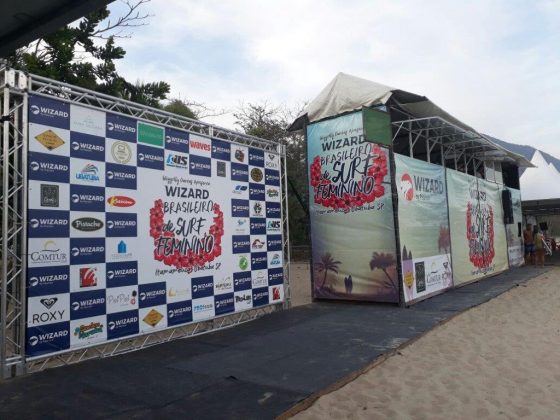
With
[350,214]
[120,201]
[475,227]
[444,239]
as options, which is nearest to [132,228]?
[120,201]

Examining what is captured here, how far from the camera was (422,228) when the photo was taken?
830 cm

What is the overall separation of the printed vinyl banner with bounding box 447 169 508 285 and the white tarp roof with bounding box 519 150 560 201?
6403 millimetres

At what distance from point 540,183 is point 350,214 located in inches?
589

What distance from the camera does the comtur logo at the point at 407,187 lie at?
7775 mm

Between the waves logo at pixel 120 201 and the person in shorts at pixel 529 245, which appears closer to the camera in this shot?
the waves logo at pixel 120 201

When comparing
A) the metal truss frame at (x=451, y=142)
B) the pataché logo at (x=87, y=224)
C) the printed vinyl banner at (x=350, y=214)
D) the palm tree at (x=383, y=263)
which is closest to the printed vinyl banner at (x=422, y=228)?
the palm tree at (x=383, y=263)

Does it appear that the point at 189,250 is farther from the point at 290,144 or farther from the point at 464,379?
the point at 290,144

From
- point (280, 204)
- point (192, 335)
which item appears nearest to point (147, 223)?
point (192, 335)

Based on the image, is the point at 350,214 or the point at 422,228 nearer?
the point at 350,214

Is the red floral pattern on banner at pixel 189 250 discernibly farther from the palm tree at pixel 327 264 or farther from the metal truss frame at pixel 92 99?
the palm tree at pixel 327 264

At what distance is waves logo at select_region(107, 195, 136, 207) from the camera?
4.95 meters

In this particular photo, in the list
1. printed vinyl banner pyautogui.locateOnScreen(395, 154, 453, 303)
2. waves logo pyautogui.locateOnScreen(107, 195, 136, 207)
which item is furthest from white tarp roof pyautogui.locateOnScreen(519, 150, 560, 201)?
waves logo pyautogui.locateOnScreen(107, 195, 136, 207)

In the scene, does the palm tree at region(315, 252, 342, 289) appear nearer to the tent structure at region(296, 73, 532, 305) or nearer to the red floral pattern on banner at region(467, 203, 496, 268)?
the tent structure at region(296, 73, 532, 305)

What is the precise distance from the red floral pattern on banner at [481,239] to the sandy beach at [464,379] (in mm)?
4563
